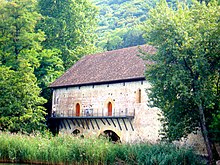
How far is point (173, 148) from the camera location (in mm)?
17000

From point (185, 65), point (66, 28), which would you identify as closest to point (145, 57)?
point (185, 65)

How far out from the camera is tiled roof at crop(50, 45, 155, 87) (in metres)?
26.6

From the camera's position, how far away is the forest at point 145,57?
17672mm

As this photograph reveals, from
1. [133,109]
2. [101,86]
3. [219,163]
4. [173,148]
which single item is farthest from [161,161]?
[101,86]

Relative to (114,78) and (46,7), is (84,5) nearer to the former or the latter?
(46,7)

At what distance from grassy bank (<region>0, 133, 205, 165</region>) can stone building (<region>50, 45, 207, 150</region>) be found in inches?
230

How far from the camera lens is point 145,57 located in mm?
19266

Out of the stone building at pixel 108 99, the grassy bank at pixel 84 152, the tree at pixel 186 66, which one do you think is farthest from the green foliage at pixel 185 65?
the stone building at pixel 108 99

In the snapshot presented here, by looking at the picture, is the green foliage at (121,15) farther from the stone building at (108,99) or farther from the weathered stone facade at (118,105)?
the weathered stone facade at (118,105)

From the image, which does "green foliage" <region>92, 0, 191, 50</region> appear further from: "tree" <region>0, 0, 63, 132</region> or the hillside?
"tree" <region>0, 0, 63, 132</region>

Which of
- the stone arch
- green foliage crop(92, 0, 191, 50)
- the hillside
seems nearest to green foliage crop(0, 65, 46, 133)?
the stone arch

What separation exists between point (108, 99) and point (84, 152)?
955 centimetres

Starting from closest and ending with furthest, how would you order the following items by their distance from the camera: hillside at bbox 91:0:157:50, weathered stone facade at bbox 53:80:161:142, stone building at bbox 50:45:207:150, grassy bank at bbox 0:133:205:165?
grassy bank at bbox 0:133:205:165
weathered stone facade at bbox 53:80:161:142
stone building at bbox 50:45:207:150
hillside at bbox 91:0:157:50

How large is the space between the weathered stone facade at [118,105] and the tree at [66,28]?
256 inches
